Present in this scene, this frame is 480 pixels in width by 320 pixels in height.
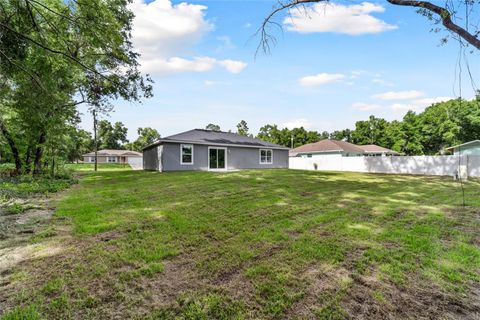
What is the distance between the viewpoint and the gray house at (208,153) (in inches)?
647

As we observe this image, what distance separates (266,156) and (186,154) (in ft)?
23.9

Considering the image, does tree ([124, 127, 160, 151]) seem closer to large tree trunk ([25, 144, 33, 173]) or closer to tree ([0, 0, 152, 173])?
large tree trunk ([25, 144, 33, 173])

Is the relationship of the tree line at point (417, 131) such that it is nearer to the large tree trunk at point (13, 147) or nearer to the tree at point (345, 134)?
the tree at point (345, 134)

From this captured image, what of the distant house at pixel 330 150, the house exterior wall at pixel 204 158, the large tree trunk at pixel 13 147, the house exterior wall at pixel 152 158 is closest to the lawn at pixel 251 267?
the house exterior wall at pixel 204 158

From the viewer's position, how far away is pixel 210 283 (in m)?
2.58

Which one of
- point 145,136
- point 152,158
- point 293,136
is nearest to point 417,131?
point 293,136

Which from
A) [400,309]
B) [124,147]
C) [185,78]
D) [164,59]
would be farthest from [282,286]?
[124,147]

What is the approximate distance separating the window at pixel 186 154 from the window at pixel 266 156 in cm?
636

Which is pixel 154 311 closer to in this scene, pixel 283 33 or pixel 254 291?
pixel 254 291

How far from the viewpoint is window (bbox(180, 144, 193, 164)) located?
16.7 metres

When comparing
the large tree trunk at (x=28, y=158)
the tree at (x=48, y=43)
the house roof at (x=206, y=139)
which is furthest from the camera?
the house roof at (x=206, y=139)

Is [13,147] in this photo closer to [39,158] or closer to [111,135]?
[39,158]

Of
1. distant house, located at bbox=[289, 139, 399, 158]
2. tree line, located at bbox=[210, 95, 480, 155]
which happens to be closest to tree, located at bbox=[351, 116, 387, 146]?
tree line, located at bbox=[210, 95, 480, 155]

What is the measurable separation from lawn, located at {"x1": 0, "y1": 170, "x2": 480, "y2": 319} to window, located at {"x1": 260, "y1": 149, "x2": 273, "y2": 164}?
15.4m
